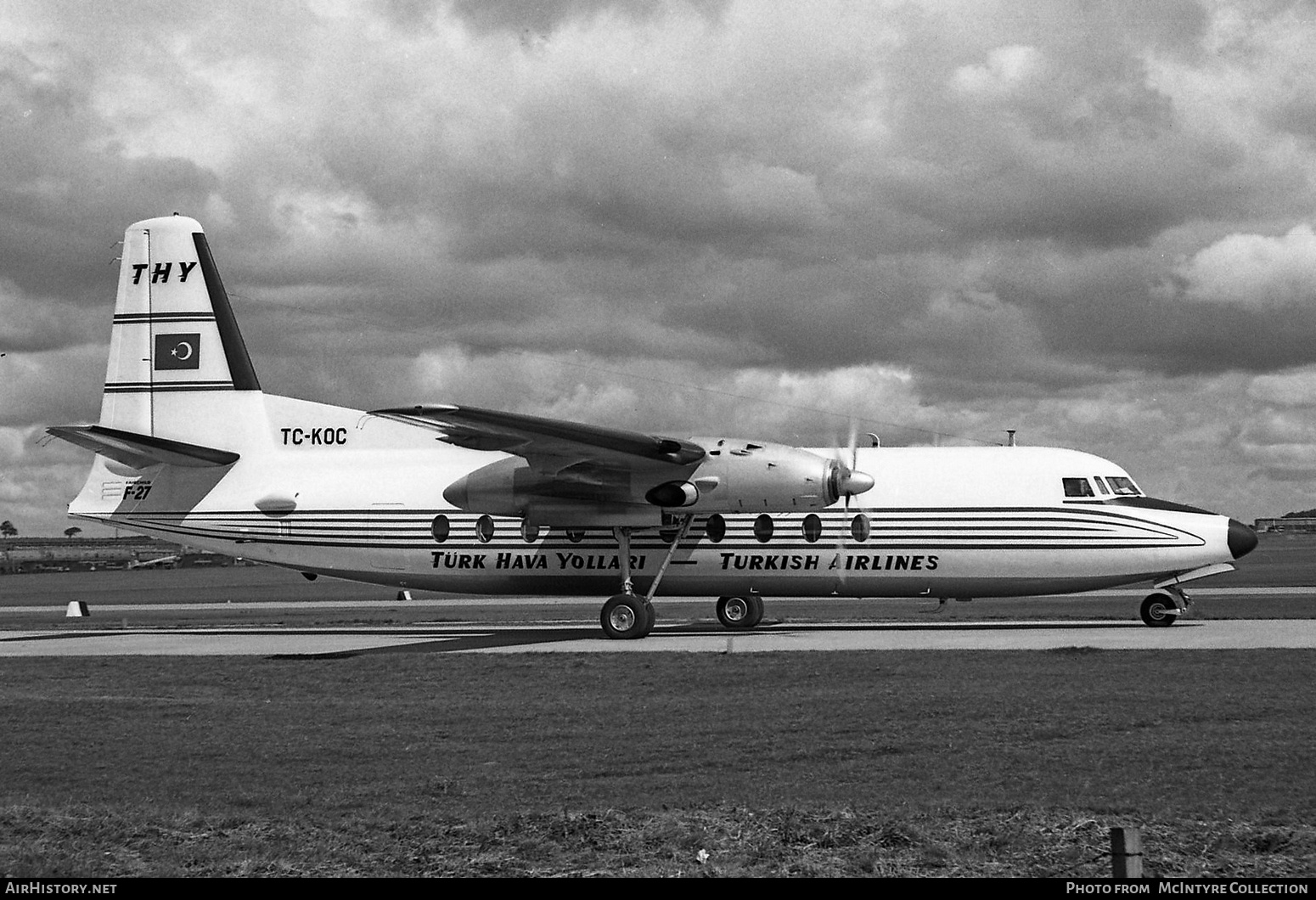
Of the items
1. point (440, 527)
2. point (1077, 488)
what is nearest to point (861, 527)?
point (1077, 488)

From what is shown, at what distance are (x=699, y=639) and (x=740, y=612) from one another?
380 centimetres

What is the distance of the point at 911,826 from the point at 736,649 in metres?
15.0

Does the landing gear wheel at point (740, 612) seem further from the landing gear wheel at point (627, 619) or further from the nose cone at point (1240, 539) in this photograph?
the nose cone at point (1240, 539)

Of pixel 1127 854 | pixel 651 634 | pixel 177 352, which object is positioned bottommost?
pixel 651 634

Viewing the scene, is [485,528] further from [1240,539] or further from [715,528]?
[1240,539]

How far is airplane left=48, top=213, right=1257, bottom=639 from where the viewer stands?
88.3 ft

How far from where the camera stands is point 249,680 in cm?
2034

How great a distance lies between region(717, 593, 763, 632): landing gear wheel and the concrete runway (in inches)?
14.5

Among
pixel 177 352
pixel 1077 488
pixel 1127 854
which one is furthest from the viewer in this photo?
pixel 177 352

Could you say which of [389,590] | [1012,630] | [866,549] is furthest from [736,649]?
[389,590]

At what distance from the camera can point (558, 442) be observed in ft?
85.4

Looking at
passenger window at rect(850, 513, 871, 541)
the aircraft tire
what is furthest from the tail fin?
passenger window at rect(850, 513, 871, 541)

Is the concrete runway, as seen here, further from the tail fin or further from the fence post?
the fence post
